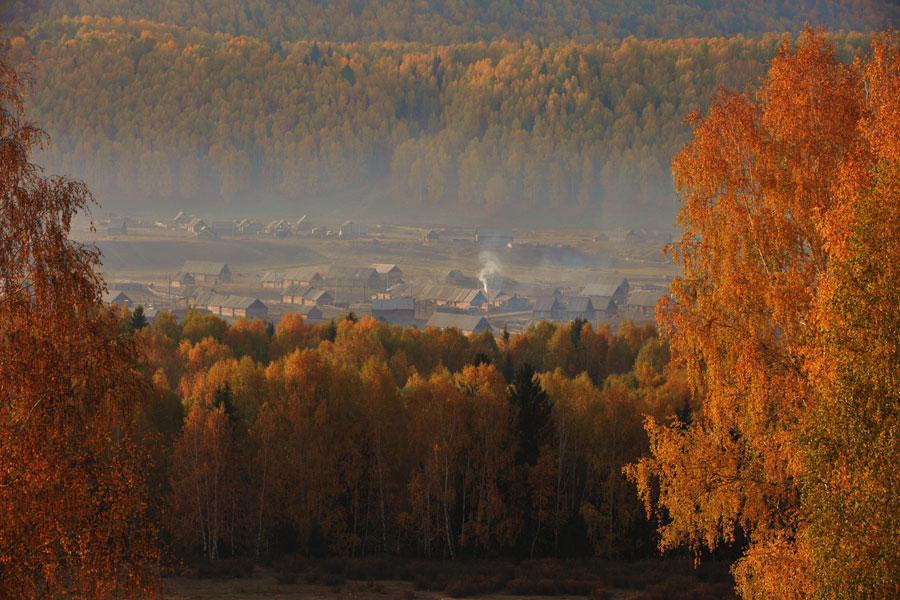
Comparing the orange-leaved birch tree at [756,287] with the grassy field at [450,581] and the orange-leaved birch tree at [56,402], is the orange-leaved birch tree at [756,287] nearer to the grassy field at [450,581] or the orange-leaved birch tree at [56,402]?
the orange-leaved birch tree at [56,402]

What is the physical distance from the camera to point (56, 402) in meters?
16.6

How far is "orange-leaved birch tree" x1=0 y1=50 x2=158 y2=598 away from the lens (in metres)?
15.8

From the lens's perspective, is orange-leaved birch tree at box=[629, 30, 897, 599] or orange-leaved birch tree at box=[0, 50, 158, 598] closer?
orange-leaved birch tree at box=[0, 50, 158, 598]

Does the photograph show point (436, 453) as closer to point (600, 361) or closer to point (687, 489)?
point (687, 489)

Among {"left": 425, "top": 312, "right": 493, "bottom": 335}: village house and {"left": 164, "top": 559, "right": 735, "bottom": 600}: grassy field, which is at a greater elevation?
{"left": 425, "top": 312, "right": 493, "bottom": 335}: village house

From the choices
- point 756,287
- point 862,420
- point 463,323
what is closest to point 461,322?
point 463,323

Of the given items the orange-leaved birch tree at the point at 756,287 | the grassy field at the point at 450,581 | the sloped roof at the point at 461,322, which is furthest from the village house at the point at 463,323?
the orange-leaved birch tree at the point at 756,287

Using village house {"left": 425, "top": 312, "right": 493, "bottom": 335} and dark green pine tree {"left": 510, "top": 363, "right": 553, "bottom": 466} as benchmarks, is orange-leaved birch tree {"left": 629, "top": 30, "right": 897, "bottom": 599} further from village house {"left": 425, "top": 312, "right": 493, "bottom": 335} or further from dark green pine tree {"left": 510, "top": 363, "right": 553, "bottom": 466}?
village house {"left": 425, "top": 312, "right": 493, "bottom": 335}

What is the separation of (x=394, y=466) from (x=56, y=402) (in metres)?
47.8

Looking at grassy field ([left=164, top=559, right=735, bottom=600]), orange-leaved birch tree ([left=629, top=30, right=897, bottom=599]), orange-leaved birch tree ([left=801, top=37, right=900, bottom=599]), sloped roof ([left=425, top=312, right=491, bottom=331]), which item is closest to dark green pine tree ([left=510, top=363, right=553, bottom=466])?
grassy field ([left=164, top=559, right=735, bottom=600])

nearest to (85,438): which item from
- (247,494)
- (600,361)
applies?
(247,494)

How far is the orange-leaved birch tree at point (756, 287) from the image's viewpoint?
2047cm

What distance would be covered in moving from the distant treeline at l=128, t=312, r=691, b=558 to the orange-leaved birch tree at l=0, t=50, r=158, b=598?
131 feet

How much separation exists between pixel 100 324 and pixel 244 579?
1434 inches
